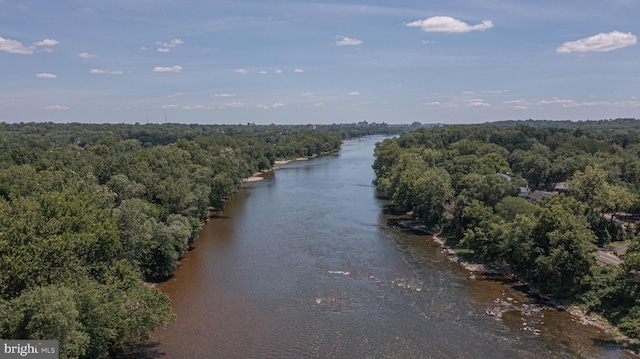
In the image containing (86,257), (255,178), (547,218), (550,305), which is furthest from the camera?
(255,178)

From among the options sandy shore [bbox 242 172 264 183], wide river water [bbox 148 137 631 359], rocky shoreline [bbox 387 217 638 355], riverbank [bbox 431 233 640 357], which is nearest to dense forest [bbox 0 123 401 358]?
wide river water [bbox 148 137 631 359]

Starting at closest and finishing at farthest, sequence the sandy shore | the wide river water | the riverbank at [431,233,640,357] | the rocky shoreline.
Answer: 1. the wide river water
2. the riverbank at [431,233,640,357]
3. the rocky shoreline
4. the sandy shore

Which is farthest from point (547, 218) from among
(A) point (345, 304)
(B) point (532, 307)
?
(A) point (345, 304)

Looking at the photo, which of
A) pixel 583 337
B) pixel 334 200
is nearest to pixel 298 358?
pixel 583 337

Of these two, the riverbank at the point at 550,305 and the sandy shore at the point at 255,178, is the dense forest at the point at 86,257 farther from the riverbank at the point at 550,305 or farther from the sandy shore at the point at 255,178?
the sandy shore at the point at 255,178

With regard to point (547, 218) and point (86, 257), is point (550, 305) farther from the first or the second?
point (86, 257)

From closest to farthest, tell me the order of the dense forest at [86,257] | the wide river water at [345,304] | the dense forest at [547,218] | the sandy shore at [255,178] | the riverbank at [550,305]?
the dense forest at [86,257] < the wide river water at [345,304] < the riverbank at [550,305] < the dense forest at [547,218] < the sandy shore at [255,178]

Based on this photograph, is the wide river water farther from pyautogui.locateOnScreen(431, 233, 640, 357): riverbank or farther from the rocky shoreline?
pyautogui.locateOnScreen(431, 233, 640, 357): riverbank

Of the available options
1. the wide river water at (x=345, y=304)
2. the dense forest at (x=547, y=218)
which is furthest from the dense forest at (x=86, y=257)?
the dense forest at (x=547, y=218)
